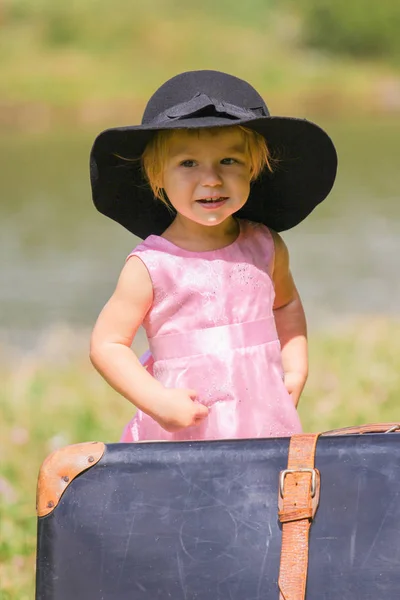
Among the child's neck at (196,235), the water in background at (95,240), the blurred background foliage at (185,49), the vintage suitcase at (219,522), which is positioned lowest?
the vintage suitcase at (219,522)

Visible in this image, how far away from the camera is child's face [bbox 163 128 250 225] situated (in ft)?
8.64

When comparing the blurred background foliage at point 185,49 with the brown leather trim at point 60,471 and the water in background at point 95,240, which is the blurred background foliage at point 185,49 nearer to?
the water in background at point 95,240

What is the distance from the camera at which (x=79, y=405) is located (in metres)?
4.27

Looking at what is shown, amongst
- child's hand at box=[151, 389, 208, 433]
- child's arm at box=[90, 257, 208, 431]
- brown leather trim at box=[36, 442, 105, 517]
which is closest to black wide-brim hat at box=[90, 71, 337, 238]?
child's arm at box=[90, 257, 208, 431]

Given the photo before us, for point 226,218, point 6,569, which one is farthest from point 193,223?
point 6,569

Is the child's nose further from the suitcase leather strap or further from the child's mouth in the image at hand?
the suitcase leather strap

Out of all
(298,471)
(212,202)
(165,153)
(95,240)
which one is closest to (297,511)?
(298,471)

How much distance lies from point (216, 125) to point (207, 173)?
16 centimetres

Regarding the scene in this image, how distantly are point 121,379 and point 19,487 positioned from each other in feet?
3.93

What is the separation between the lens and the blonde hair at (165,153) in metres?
2.67

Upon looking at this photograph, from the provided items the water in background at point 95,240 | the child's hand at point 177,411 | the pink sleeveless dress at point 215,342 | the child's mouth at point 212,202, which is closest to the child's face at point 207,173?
the child's mouth at point 212,202

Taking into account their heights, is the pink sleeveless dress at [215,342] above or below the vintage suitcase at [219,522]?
above

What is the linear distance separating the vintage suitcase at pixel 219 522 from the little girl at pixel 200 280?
0.24 m

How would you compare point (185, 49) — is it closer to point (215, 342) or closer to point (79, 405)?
point (79, 405)
